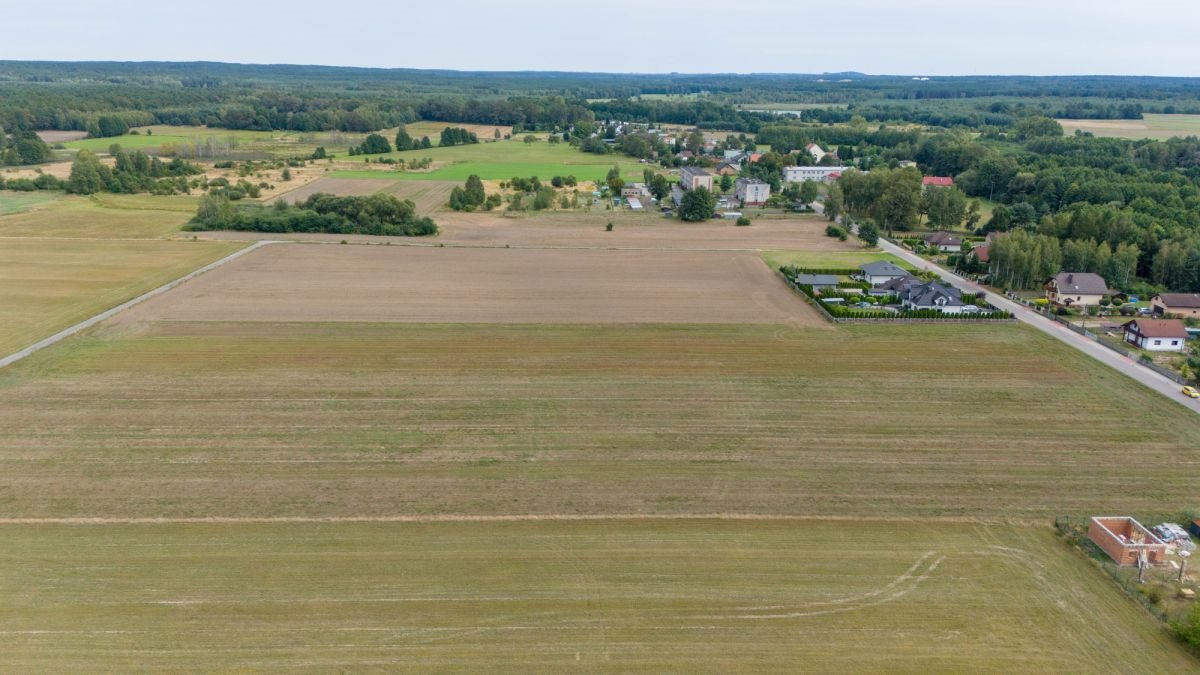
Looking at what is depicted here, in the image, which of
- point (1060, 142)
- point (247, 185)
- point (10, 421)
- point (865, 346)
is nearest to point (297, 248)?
point (247, 185)

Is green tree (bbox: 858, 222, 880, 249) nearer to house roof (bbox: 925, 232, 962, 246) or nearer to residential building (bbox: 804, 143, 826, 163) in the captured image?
house roof (bbox: 925, 232, 962, 246)

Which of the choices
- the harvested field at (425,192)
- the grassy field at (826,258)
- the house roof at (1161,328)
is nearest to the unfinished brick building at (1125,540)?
the house roof at (1161,328)

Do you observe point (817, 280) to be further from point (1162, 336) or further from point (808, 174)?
point (808, 174)

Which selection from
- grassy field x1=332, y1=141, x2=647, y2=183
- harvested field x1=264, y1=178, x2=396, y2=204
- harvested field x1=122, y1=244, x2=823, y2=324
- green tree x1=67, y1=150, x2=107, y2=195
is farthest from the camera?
grassy field x1=332, y1=141, x2=647, y2=183

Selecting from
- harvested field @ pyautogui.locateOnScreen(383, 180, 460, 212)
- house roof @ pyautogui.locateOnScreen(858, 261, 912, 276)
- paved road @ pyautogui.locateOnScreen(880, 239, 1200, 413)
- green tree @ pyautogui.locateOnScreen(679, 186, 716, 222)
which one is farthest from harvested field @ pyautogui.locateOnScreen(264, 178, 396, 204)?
paved road @ pyautogui.locateOnScreen(880, 239, 1200, 413)

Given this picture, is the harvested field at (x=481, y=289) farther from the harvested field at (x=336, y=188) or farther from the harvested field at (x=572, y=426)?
the harvested field at (x=336, y=188)

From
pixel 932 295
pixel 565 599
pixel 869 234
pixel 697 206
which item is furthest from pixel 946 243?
pixel 565 599

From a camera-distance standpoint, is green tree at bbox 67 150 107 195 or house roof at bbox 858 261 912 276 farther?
green tree at bbox 67 150 107 195
